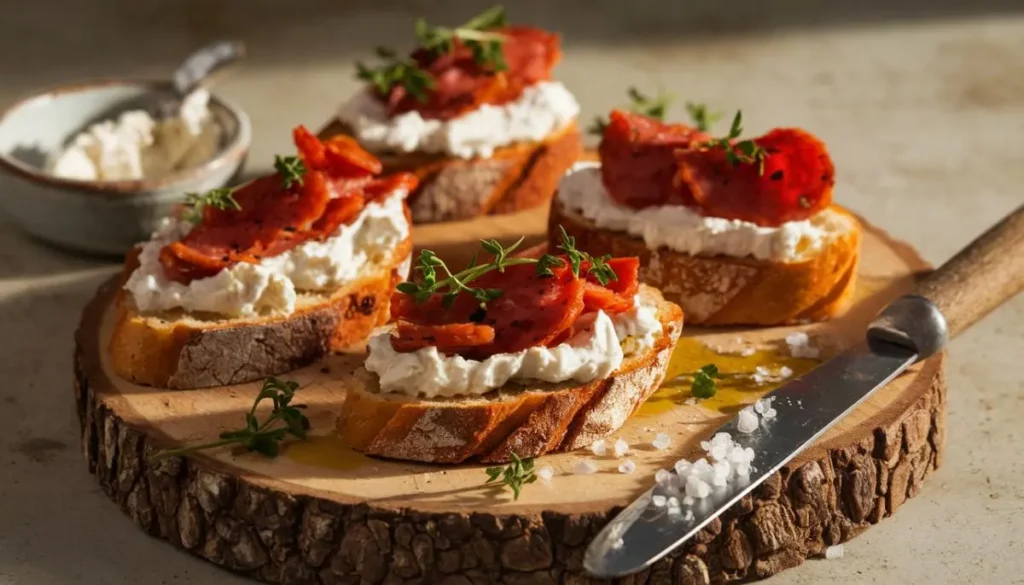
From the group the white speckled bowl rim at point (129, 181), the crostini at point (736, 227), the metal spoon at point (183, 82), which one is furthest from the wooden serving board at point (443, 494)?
the metal spoon at point (183, 82)

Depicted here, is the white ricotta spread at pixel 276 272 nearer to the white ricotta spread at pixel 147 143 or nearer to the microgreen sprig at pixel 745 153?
the microgreen sprig at pixel 745 153

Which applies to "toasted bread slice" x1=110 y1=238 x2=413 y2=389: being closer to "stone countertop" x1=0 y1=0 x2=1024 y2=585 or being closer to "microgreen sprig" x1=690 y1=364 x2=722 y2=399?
"stone countertop" x1=0 y1=0 x2=1024 y2=585

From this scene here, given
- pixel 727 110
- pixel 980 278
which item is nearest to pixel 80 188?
pixel 980 278

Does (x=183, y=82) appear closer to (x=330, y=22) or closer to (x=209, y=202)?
(x=209, y=202)

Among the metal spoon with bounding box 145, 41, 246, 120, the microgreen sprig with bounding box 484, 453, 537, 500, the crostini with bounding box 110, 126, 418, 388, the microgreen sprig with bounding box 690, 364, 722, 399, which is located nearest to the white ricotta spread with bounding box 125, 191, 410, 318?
the crostini with bounding box 110, 126, 418, 388

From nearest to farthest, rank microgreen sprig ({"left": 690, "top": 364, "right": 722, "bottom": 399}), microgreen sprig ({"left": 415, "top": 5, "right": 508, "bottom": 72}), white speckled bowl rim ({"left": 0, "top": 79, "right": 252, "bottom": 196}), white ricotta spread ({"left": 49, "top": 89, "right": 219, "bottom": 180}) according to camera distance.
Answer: microgreen sprig ({"left": 690, "top": 364, "right": 722, "bottom": 399})
white speckled bowl rim ({"left": 0, "top": 79, "right": 252, "bottom": 196})
microgreen sprig ({"left": 415, "top": 5, "right": 508, "bottom": 72})
white ricotta spread ({"left": 49, "top": 89, "right": 219, "bottom": 180})

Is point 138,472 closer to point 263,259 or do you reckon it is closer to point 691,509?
point 263,259
